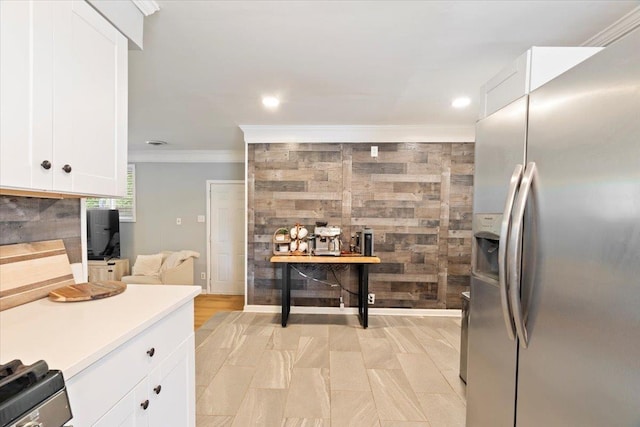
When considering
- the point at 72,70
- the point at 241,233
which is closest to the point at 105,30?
the point at 72,70

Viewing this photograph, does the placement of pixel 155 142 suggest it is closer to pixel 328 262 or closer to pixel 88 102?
pixel 328 262

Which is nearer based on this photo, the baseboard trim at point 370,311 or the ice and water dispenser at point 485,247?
the ice and water dispenser at point 485,247

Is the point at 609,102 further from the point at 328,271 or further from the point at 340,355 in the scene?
the point at 328,271

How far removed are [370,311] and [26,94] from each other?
3798mm

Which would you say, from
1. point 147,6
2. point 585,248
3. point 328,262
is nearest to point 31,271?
point 147,6

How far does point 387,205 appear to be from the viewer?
388 centimetres

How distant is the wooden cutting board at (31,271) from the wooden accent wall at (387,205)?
260 centimetres

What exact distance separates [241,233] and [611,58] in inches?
197

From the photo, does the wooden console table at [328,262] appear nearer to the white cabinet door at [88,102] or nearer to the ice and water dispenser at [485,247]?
the ice and water dispenser at [485,247]

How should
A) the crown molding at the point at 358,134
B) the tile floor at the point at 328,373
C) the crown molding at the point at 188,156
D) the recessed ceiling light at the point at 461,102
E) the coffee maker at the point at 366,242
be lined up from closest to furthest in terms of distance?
the tile floor at the point at 328,373 < the recessed ceiling light at the point at 461,102 < the coffee maker at the point at 366,242 < the crown molding at the point at 358,134 < the crown molding at the point at 188,156

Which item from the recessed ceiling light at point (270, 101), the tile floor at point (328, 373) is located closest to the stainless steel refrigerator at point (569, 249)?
the tile floor at point (328, 373)

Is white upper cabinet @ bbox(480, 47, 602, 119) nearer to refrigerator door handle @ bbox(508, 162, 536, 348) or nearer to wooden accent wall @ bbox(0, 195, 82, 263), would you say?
refrigerator door handle @ bbox(508, 162, 536, 348)

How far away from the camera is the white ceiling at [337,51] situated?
1.55m

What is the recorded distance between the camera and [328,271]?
155 inches
